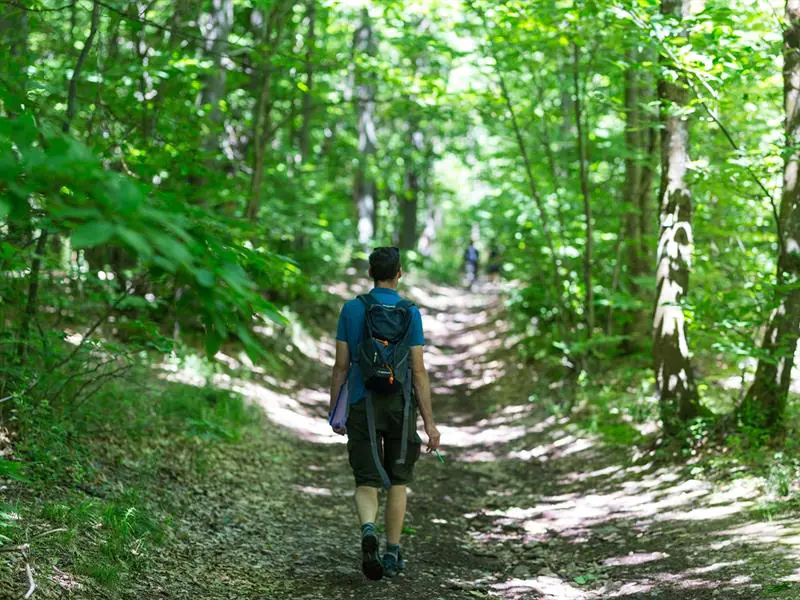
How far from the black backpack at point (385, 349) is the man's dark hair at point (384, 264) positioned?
21 centimetres

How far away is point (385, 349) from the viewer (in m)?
4.66

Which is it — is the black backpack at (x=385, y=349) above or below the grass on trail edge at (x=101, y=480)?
above

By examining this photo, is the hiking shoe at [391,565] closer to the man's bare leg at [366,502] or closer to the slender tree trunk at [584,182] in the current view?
the man's bare leg at [366,502]

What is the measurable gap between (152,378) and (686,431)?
5326 millimetres

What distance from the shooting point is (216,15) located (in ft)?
33.4

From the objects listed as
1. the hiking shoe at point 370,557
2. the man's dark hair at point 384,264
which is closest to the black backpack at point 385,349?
the man's dark hair at point 384,264

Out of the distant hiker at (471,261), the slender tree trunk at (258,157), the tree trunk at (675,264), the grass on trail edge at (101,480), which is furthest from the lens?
the distant hiker at (471,261)

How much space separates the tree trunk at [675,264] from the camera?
740 centimetres

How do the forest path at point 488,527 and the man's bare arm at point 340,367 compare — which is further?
Result: the man's bare arm at point 340,367

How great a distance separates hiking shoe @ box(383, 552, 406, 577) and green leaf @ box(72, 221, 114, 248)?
3565mm

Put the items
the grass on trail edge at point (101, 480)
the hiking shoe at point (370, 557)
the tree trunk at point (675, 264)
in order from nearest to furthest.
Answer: the grass on trail edge at point (101, 480)
the hiking shoe at point (370, 557)
the tree trunk at point (675, 264)

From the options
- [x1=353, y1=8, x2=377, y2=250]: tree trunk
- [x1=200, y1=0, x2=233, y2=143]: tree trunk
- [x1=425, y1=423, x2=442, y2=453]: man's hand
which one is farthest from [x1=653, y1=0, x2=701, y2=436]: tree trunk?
[x1=353, y1=8, x2=377, y2=250]: tree trunk

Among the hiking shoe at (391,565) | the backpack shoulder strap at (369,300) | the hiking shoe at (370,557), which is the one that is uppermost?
the backpack shoulder strap at (369,300)

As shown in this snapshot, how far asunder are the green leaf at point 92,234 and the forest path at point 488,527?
115 inches
